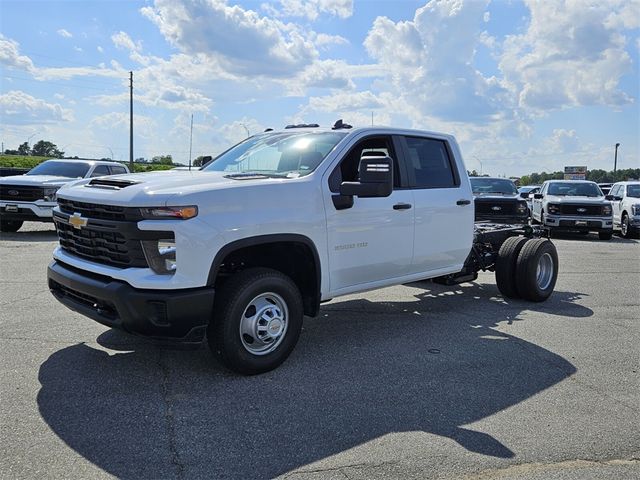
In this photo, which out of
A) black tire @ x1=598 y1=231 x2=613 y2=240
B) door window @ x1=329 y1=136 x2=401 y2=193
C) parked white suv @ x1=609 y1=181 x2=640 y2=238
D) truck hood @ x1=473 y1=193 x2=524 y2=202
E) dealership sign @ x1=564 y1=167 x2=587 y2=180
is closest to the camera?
door window @ x1=329 y1=136 x2=401 y2=193

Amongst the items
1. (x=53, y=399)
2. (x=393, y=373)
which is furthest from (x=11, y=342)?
(x=393, y=373)

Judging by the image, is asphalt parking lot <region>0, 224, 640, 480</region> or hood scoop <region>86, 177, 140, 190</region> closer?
asphalt parking lot <region>0, 224, 640, 480</region>

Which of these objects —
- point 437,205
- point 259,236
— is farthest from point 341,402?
point 437,205

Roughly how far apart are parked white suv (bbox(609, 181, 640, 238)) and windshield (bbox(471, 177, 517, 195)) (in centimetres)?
399

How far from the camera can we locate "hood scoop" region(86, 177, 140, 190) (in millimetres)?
4393

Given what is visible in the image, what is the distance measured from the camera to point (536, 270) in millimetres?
7648

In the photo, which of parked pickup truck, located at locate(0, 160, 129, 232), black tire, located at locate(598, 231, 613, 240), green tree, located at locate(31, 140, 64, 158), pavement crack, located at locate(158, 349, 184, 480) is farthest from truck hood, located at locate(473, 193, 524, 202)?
green tree, located at locate(31, 140, 64, 158)

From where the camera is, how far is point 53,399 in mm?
4047

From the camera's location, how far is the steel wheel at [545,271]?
797 cm

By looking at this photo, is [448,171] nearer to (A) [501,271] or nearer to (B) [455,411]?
(A) [501,271]

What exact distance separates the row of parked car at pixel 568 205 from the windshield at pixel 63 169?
10.5 metres

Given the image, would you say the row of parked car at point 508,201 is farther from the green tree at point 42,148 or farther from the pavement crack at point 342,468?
the green tree at point 42,148

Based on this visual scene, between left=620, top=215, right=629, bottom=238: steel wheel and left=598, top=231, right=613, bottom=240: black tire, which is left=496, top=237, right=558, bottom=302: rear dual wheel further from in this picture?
left=620, top=215, right=629, bottom=238: steel wheel

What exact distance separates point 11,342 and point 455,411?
4.03 m
